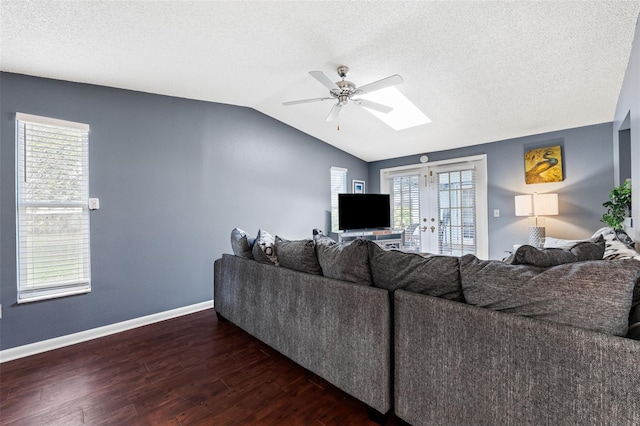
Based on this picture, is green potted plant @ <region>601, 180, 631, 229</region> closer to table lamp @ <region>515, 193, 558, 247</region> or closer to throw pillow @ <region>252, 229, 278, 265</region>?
table lamp @ <region>515, 193, 558, 247</region>

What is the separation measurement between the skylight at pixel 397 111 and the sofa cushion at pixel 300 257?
220cm

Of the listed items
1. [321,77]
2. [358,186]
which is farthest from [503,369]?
[358,186]

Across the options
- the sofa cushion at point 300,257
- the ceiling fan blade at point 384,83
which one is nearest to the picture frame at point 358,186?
the ceiling fan blade at point 384,83

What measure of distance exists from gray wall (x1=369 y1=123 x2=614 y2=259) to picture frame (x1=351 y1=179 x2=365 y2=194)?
2.00 metres

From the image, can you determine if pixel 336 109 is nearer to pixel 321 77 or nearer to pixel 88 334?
pixel 321 77

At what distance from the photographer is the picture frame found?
5.83 metres

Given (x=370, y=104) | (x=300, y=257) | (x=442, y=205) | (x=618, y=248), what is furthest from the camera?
(x=442, y=205)

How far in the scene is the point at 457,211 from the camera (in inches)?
196

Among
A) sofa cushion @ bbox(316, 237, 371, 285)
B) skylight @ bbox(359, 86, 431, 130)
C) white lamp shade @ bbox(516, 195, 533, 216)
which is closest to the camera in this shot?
sofa cushion @ bbox(316, 237, 371, 285)

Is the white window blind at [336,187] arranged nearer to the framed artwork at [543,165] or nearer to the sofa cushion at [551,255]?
the framed artwork at [543,165]

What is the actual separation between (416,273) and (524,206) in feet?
11.0

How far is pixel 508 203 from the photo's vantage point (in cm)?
439

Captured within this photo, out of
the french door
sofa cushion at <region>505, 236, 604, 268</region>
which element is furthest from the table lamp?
sofa cushion at <region>505, 236, 604, 268</region>

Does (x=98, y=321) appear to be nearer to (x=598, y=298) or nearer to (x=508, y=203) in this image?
(x=598, y=298)
